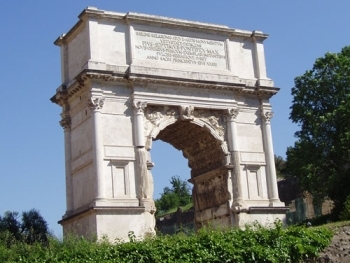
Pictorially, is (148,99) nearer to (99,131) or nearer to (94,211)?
(99,131)

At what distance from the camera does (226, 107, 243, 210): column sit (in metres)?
27.4

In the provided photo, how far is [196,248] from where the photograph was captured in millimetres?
19828

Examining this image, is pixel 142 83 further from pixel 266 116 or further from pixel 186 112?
pixel 266 116

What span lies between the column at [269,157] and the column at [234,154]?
1.48m

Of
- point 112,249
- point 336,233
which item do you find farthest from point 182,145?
point 112,249

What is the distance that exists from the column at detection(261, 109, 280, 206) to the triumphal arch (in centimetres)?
4

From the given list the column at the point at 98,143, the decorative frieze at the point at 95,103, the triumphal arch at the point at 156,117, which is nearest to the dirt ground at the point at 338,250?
the triumphal arch at the point at 156,117

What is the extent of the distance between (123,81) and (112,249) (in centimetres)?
871

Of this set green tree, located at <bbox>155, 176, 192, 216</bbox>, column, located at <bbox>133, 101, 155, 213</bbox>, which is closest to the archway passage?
column, located at <bbox>133, 101, 155, 213</bbox>

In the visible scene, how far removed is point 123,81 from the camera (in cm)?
2625

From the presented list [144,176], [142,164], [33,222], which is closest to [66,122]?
[142,164]

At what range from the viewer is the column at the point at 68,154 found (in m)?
27.1

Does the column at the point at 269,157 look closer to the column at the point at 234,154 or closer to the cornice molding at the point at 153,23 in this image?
the column at the point at 234,154

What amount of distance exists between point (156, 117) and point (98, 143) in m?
2.71
